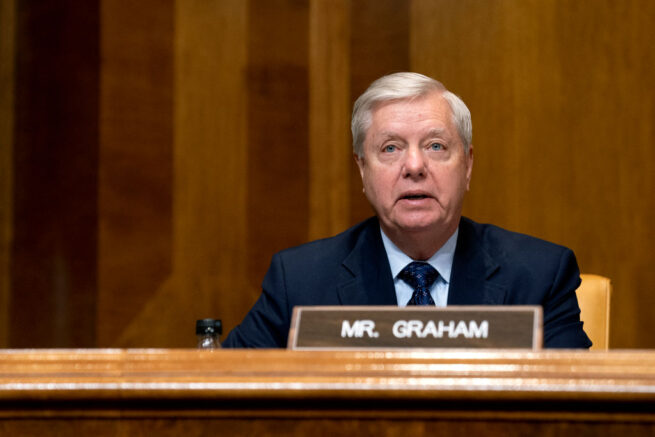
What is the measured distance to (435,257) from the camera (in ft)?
5.72

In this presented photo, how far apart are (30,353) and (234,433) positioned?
0.27 m

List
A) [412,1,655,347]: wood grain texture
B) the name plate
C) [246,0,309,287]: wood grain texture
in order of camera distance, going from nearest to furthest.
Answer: the name plate, [412,1,655,347]: wood grain texture, [246,0,309,287]: wood grain texture

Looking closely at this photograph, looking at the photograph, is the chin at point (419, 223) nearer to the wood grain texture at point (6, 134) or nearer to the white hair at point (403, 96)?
the white hair at point (403, 96)

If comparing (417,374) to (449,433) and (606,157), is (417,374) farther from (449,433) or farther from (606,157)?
(606,157)

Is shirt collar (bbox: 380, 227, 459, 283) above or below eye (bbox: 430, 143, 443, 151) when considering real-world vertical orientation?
below

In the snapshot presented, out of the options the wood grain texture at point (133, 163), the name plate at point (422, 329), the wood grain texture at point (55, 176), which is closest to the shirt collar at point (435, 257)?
the name plate at point (422, 329)

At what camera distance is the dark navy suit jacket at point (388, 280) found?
1610 mm

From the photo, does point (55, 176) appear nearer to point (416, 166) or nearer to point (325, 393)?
point (416, 166)

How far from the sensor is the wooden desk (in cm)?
77

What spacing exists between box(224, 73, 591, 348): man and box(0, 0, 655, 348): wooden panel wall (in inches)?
47.1

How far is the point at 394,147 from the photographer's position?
171cm

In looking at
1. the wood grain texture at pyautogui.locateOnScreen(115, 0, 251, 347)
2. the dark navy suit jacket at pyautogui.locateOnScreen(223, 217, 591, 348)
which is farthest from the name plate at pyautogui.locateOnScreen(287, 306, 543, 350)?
the wood grain texture at pyautogui.locateOnScreen(115, 0, 251, 347)

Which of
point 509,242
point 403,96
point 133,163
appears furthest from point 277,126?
point 509,242

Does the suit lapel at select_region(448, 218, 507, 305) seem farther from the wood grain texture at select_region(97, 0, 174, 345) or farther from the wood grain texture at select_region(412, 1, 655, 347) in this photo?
the wood grain texture at select_region(97, 0, 174, 345)
